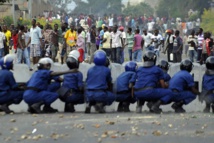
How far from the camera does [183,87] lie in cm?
1661

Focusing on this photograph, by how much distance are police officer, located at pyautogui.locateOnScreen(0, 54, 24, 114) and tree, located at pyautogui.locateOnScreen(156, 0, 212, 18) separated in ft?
219

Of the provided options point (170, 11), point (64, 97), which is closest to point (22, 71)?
point (64, 97)

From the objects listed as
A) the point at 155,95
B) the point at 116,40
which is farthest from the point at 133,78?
the point at 116,40

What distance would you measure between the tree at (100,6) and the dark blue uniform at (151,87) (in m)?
118

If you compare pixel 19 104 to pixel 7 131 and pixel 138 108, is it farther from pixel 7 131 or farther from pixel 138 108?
pixel 7 131

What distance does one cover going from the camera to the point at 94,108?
16.7 meters

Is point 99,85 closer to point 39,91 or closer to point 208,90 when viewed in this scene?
point 39,91

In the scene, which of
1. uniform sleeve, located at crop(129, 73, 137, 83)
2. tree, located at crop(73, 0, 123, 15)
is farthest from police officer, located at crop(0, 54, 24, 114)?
tree, located at crop(73, 0, 123, 15)

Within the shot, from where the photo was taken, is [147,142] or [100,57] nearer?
[147,142]

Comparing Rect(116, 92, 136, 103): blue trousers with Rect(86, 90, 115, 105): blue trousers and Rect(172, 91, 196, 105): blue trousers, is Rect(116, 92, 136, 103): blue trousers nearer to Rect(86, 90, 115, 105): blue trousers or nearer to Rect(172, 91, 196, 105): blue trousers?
Rect(86, 90, 115, 105): blue trousers

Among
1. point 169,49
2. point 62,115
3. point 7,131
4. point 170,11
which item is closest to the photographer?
point 7,131

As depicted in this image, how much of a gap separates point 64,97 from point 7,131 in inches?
138

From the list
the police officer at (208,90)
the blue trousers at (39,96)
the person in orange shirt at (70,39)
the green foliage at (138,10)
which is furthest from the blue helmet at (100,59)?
the green foliage at (138,10)

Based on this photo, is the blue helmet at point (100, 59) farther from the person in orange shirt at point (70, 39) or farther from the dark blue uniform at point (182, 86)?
the person in orange shirt at point (70, 39)
